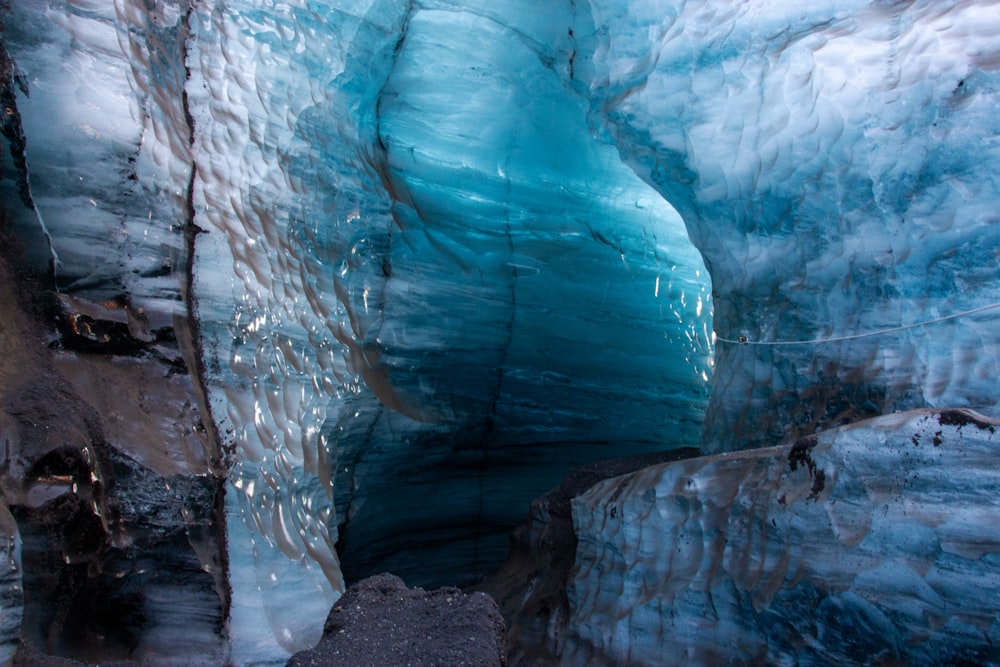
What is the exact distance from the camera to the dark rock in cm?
173

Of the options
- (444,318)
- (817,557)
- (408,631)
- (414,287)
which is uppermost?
(414,287)

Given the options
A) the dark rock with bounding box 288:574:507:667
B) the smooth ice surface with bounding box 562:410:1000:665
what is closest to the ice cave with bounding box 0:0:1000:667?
the smooth ice surface with bounding box 562:410:1000:665

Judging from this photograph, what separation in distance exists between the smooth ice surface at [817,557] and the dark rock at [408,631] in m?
0.72

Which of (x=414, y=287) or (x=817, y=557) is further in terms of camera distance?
(x=414, y=287)

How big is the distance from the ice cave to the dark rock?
674 mm

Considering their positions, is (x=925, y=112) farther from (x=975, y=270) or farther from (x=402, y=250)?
(x=402, y=250)

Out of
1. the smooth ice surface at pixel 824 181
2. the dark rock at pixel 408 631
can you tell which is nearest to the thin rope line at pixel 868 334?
the smooth ice surface at pixel 824 181

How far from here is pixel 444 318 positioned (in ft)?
12.9

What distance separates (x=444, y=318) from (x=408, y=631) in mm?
2225

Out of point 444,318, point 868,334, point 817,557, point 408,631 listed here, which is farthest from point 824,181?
point 408,631

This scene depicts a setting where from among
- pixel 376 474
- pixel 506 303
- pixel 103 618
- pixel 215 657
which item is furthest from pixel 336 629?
pixel 506 303

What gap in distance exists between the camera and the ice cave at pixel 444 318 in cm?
205

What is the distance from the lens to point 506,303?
414cm

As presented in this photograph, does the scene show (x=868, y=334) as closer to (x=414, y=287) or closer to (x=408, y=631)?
(x=408, y=631)
